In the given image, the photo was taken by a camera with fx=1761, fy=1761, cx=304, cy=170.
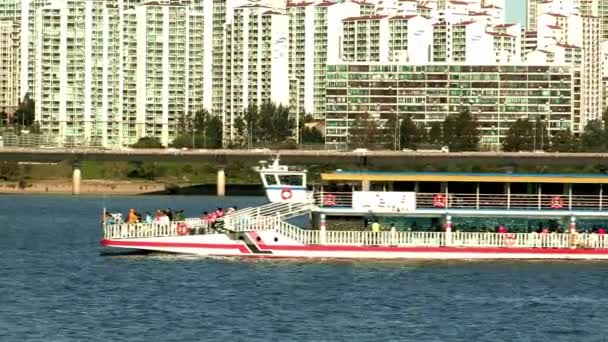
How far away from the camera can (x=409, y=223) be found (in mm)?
68500

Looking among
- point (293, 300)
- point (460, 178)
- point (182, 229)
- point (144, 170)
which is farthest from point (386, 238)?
point (144, 170)

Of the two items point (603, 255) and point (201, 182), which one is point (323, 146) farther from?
point (603, 255)

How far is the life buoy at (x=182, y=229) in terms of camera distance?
68.1 meters

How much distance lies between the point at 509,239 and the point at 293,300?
1378 centimetres

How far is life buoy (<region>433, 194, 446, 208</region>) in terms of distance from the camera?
6742 cm

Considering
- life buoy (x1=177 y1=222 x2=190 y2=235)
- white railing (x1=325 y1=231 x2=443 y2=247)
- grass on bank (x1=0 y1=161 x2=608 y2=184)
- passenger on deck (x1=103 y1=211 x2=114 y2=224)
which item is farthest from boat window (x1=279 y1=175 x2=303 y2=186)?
grass on bank (x1=0 y1=161 x2=608 y2=184)

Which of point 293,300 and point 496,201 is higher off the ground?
point 496,201

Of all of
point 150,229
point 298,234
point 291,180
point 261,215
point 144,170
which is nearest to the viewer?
point 298,234

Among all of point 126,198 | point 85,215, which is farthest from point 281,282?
point 126,198

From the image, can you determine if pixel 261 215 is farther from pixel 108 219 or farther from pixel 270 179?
pixel 108 219

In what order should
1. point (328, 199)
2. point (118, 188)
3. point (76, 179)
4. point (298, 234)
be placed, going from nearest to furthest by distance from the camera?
1. point (298, 234)
2. point (328, 199)
3. point (76, 179)
4. point (118, 188)

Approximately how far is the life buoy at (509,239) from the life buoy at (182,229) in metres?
12.2

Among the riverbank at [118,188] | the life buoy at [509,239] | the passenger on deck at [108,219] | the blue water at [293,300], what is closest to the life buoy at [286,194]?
the blue water at [293,300]

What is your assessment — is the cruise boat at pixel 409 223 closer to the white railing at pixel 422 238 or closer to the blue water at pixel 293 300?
the white railing at pixel 422 238
